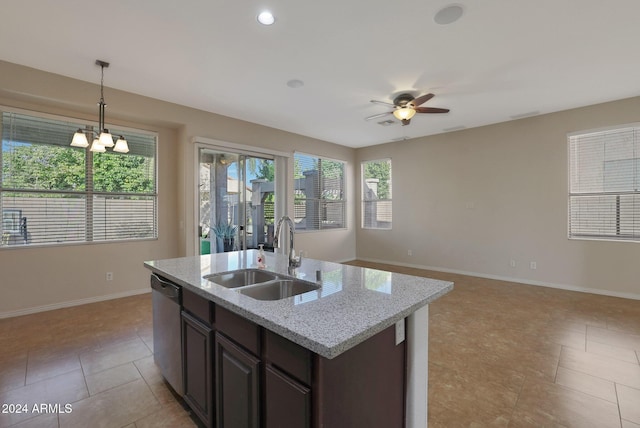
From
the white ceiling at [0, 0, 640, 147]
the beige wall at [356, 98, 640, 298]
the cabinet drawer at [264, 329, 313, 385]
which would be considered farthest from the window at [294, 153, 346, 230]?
the cabinet drawer at [264, 329, 313, 385]

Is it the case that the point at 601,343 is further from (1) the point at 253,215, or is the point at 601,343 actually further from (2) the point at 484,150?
(1) the point at 253,215

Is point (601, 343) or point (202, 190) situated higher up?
point (202, 190)

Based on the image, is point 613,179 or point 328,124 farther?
point 328,124

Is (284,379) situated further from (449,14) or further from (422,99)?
(422,99)

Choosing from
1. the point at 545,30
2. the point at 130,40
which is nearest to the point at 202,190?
the point at 130,40

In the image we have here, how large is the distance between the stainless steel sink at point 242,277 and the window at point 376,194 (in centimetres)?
512

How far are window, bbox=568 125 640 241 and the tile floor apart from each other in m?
1.22

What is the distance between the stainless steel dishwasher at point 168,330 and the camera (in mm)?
1824

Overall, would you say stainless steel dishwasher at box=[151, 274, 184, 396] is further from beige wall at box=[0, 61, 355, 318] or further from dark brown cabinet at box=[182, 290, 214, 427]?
beige wall at box=[0, 61, 355, 318]

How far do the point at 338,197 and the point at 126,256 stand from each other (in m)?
4.42

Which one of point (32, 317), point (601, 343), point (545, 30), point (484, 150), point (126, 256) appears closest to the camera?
point (545, 30)

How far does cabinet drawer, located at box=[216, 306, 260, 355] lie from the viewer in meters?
1.21

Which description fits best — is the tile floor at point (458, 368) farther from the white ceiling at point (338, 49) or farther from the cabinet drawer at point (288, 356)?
the white ceiling at point (338, 49)

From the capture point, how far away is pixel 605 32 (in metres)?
2.50
